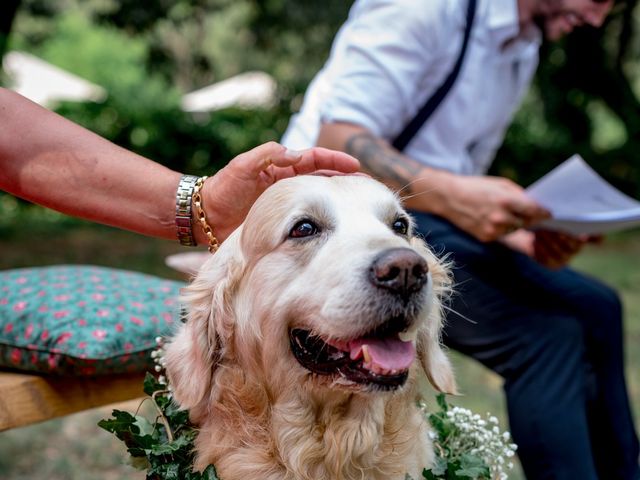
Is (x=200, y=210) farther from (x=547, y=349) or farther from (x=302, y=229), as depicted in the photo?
(x=547, y=349)

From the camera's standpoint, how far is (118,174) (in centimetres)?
223

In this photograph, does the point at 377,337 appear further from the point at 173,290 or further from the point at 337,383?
the point at 173,290

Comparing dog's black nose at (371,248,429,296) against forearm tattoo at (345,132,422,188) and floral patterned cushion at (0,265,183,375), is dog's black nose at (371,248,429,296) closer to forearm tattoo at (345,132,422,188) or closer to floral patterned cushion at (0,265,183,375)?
floral patterned cushion at (0,265,183,375)

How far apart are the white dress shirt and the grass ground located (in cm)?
144

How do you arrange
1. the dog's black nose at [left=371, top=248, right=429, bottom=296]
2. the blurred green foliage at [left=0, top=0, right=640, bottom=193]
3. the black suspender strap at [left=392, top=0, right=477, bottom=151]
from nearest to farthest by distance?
the dog's black nose at [left=371, top=248, right=429, bottom=296], the black suspender strap at [left=392, top=0, right=477, bottom=151], the blurred green foliage at [left=0, top=0, right=640, bottom=193]

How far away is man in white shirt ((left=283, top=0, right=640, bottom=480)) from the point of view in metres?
2.76

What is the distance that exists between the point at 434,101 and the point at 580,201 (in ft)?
2.46

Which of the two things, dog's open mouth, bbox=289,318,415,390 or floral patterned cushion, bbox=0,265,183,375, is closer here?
dog's open mouth, bbox=289,318,415,390

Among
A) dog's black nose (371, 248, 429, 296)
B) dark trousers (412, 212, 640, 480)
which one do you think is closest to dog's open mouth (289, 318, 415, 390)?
dog's black nose (371, 248, 429, 296)

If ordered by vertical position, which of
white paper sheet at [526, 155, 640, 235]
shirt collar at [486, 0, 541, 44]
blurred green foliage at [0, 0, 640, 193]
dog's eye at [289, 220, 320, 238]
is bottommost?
blurred green foliage at [0, 0, 640, 193]

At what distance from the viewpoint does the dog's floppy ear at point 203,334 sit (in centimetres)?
208

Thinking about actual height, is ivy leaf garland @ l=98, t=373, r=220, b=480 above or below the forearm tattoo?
below

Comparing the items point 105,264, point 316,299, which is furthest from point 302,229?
point 105,264

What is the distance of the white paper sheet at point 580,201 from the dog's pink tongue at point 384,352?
1.22 meters
